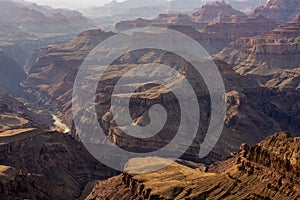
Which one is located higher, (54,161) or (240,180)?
(240,180)

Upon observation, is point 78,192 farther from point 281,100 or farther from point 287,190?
point 281,100

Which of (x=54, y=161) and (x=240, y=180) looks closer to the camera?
(x=240, y=180)

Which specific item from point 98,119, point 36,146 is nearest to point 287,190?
point 36,146

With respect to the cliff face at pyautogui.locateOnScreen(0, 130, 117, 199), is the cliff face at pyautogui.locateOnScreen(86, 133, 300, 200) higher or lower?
higher

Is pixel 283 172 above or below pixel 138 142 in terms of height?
above
